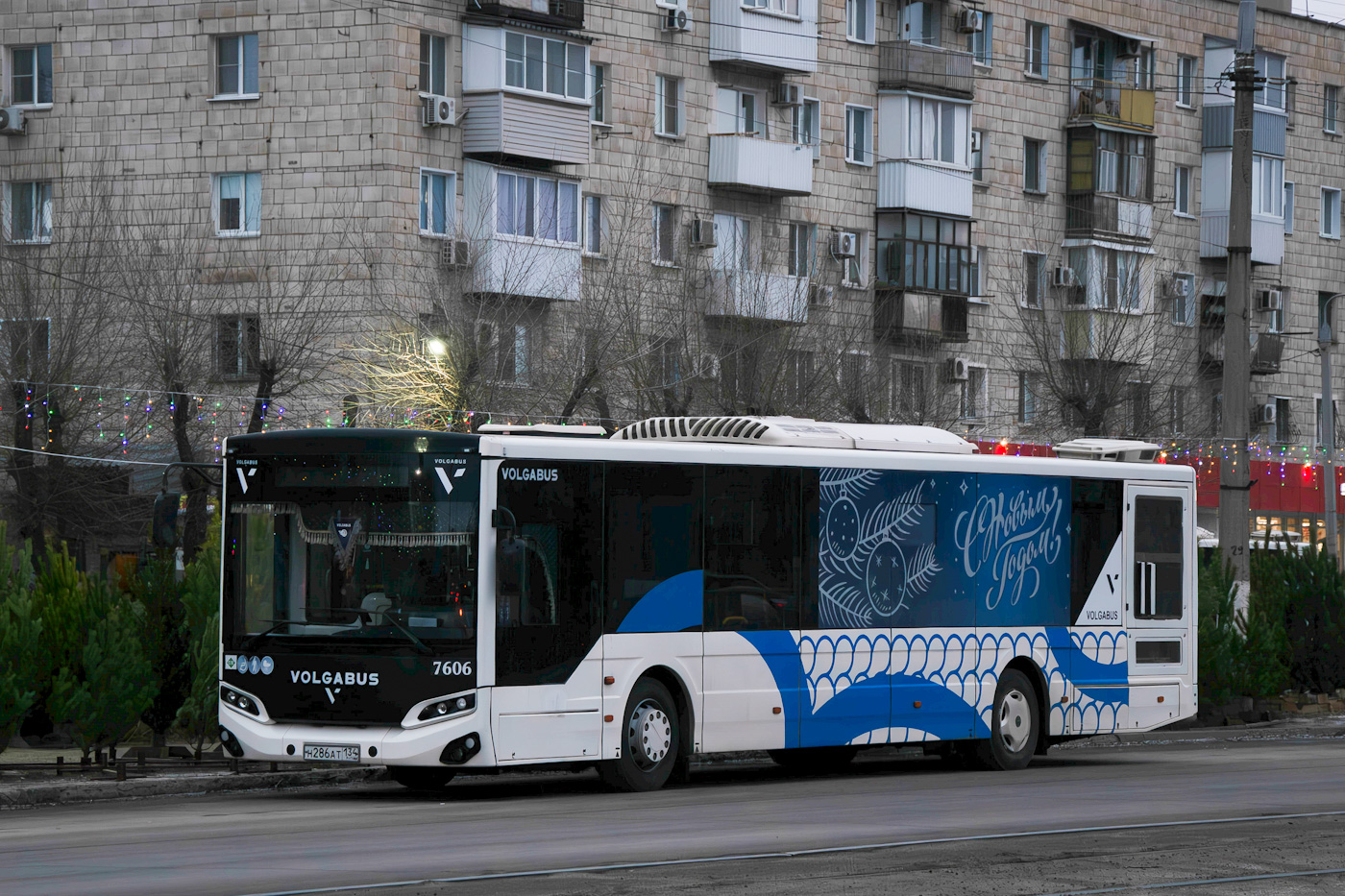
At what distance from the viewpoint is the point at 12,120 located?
41.5 metres

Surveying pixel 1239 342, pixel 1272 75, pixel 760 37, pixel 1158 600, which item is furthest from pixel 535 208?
pixel 1272 75

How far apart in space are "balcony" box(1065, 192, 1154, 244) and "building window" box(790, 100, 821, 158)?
817 centimetres

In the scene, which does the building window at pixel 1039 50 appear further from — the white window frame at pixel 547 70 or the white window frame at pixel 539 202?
the white window frame at pixel 539 202

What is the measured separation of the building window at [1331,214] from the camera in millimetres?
62500

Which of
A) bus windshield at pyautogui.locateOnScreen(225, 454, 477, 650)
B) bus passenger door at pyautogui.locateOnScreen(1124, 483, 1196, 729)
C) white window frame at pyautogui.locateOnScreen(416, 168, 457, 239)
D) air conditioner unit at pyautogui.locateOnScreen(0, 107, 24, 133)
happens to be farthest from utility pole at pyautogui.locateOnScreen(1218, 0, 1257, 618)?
air conditioner unit at pyautogui.locateOnScreen(0, 107, 24, 133)

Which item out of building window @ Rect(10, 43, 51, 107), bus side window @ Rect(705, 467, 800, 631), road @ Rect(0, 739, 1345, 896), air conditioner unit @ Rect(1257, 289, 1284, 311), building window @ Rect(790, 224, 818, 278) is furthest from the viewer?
air conditioner unit @ Rect(1257, 289, 1284, 311)

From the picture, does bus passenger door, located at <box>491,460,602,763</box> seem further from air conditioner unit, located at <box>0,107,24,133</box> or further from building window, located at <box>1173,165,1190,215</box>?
building window, located at <box>1173,165,1190,215</box>

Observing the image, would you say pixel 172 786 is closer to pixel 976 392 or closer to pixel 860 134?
pixel 860 134

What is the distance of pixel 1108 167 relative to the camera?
5456 centimetres

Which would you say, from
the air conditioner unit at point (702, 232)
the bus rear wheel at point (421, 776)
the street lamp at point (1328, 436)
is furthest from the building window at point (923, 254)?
the bus rear wheel at point (421, 776)

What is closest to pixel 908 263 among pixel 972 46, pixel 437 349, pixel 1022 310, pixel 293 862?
pixel 1022 310

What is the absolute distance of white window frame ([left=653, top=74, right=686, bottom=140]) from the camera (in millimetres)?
45156

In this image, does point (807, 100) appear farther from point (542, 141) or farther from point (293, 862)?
point (293, 862)

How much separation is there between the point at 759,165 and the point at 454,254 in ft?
33.2
